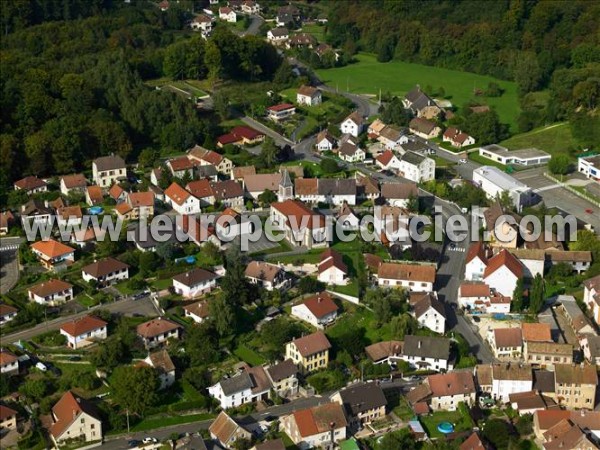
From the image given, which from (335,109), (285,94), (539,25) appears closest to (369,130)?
→ (335,109)

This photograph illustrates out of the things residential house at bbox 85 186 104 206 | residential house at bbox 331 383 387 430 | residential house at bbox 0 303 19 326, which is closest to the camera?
residential house at bbox 331 383 387 430

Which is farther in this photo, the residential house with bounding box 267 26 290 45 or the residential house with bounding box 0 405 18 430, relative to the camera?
the residential house with bounding box 267 26 290 45

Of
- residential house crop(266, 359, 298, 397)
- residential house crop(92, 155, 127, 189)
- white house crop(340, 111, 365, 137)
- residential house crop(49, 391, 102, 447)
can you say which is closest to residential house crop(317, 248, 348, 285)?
residential house crop(266, 359, 298, 397)

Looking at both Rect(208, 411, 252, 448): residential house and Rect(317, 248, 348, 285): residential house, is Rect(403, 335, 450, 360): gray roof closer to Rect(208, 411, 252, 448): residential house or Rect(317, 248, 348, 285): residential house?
Rect(317, 248, 348, 285): residential house

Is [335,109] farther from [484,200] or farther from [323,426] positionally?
[323,426]

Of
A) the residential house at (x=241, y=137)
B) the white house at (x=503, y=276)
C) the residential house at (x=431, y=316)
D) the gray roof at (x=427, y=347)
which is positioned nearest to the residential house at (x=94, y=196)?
the residential house at (x=241, y=137)

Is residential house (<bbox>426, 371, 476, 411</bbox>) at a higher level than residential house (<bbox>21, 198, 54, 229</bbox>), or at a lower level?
lower
